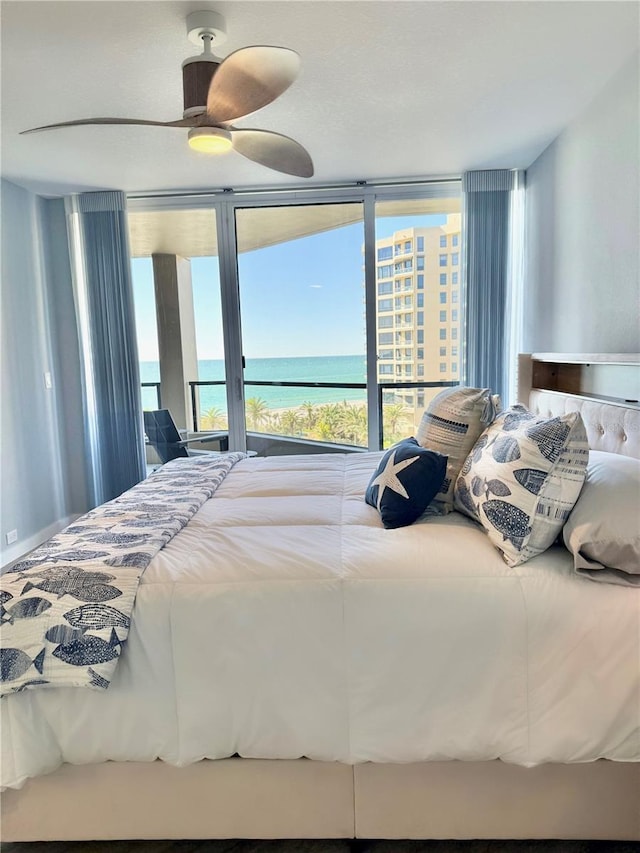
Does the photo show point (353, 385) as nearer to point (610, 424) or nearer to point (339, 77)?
point (339, 77)

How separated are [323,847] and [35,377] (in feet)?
11.7

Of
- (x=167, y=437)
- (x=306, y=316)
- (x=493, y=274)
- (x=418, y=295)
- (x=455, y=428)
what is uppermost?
(x=493, y=274)

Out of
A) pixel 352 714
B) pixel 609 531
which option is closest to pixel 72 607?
pixel 352 714

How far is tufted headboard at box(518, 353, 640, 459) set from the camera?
67.3 inches

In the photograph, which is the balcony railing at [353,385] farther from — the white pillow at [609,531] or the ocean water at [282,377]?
the white pillow at [609,531]

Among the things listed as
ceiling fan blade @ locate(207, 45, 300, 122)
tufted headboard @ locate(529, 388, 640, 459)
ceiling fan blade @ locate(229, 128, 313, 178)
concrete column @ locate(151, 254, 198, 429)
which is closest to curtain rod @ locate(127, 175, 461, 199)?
concrete column @ locate(151, 254, 198, 429)

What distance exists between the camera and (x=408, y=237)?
3.97m

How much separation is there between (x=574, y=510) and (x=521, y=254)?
292 cm

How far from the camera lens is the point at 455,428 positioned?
1851mm

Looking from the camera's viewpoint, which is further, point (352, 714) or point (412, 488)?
point (412, 488)

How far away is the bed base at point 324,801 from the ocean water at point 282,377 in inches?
120

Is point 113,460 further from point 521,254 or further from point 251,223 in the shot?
point 521,254

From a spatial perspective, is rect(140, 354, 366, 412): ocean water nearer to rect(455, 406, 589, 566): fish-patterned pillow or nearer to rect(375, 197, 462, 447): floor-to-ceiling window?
rect(375, 197, 462, 447): floor-to-ceiling window

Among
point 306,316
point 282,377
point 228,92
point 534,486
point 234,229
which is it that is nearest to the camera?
point 534,486
